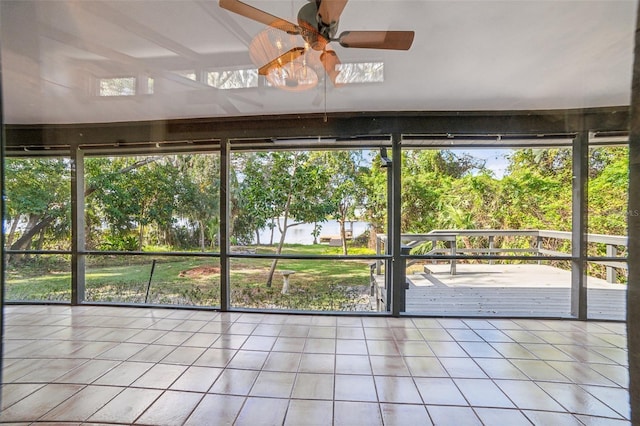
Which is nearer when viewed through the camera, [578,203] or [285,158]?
[578,203]

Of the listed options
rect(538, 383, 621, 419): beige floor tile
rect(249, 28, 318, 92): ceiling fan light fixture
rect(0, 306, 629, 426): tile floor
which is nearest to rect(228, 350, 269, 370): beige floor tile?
rect(0, 306, 629, 426): tile floor

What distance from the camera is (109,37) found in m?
2.19

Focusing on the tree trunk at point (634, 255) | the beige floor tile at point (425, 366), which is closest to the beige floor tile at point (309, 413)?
the beige floor tile at point (425, 366)

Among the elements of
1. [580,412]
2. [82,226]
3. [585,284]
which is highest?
[82,226]

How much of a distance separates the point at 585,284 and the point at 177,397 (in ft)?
14.5

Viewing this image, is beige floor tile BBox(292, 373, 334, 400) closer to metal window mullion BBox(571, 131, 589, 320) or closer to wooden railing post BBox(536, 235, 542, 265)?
wooden railing post BBox(536, 235, 542, 265)

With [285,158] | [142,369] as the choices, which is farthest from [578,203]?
[142,369]

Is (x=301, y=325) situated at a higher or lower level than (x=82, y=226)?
lower

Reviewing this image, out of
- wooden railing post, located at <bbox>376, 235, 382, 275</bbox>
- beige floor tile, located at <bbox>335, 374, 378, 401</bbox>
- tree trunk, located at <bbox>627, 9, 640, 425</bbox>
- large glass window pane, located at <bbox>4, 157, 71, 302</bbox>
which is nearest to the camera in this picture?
tree trunk, located at <bbox>627, 9, 640, 425</bbox>

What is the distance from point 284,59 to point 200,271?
3130mm

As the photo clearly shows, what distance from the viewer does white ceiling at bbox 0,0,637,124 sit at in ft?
6.22

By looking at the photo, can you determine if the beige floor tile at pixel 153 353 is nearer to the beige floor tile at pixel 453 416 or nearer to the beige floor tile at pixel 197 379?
the beige floor tile at pixel 197 379

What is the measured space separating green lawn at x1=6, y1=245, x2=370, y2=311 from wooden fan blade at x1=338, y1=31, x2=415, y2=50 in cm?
262

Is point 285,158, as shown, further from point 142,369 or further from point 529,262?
point 529,262
